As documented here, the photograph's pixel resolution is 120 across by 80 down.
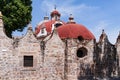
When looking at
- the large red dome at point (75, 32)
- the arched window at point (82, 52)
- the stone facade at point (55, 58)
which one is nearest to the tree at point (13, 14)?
the stone facade at point (55, 58)

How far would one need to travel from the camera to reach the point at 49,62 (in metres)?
25.3

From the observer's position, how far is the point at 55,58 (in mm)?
25516

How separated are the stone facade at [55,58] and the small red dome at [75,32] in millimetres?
494

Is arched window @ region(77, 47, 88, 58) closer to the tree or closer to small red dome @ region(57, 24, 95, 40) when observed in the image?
small red dome @ region(57, 24, 95, 40)

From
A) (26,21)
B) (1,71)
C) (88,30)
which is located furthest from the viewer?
(26,21)

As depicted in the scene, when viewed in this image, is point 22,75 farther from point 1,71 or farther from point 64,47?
point 64,47

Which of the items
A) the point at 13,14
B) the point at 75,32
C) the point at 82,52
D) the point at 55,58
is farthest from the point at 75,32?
the point at 13,14

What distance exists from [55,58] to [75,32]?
2.96 m

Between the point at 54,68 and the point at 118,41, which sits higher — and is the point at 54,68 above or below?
below

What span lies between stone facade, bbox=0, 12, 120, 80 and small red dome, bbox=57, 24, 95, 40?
494mm

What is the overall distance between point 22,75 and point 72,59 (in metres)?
4.44

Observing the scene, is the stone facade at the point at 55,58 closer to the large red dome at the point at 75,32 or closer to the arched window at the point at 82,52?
the arched window at the point at 82,52

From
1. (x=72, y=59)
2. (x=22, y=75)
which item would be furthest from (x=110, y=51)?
(x=22, y=75)

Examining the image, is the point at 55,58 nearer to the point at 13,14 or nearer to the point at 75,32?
the point at 75,32
